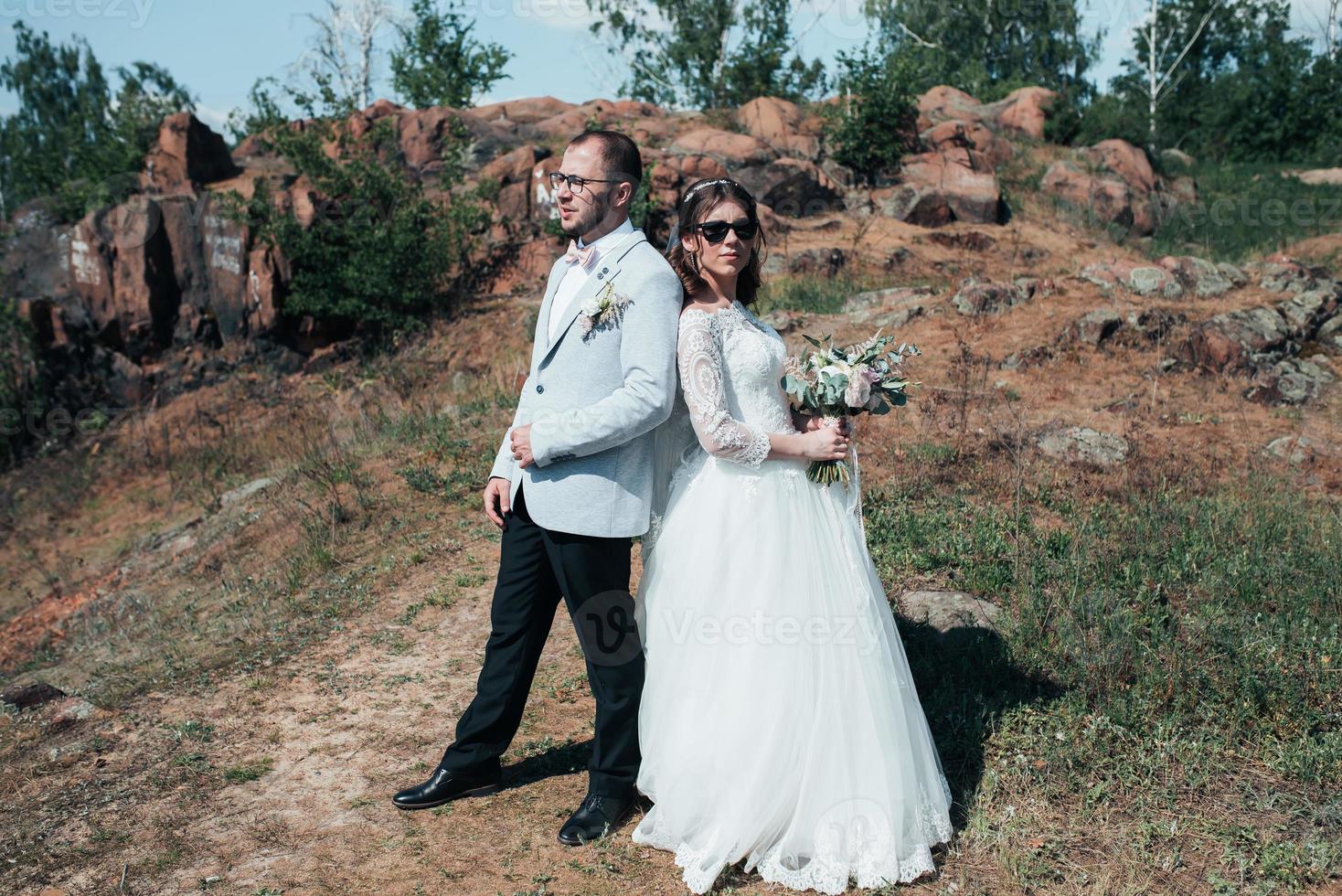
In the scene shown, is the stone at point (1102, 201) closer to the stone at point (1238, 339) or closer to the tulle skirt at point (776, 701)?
the stone at point (1238, 339)

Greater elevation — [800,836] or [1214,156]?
[1214,156]

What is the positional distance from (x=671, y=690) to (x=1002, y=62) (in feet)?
145

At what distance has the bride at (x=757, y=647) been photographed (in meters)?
3.07

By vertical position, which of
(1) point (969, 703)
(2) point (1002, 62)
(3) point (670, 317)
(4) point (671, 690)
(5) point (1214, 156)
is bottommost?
(1) point (969, 703)

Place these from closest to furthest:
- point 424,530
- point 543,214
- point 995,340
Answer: point 424,530, point 995,340, point 543,214

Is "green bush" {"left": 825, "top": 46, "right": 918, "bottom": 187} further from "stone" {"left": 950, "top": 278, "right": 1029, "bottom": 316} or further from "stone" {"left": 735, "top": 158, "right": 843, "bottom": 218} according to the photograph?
"stone" {"left": 950, "top": 278, "right": 1029, "bottom": 316}

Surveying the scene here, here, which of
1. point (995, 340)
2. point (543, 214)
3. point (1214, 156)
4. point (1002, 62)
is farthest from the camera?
point (1002, 62)

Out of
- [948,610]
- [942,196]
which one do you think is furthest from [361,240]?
[948,610]

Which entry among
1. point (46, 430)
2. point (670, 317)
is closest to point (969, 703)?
point (670, 317)

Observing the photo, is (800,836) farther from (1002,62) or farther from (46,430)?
(1002,62)

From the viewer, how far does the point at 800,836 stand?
3066 mm

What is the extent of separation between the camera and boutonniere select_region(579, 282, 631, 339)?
3.16 meters

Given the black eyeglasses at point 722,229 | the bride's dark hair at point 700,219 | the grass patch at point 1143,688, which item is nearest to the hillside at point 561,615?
the grass patch at point 1143,688

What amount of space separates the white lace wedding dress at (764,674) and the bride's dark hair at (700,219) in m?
0.16
